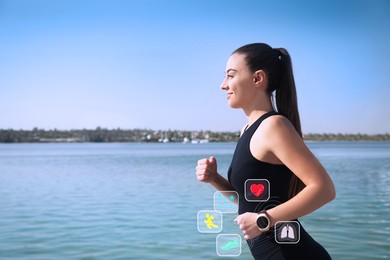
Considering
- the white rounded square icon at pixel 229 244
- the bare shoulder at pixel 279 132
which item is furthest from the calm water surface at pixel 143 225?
the bare shoulder at pixel 279 132

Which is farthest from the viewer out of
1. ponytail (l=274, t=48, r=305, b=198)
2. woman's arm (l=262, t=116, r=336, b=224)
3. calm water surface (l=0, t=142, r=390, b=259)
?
calm water surface (l=0, t=142, r=390, b=259)

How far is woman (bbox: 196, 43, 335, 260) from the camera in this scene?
1461 millimetres

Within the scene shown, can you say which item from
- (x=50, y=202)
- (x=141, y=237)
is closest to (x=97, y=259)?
(x=141, y=237)

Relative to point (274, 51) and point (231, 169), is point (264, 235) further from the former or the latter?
point (274, 51)

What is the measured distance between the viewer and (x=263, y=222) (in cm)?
148

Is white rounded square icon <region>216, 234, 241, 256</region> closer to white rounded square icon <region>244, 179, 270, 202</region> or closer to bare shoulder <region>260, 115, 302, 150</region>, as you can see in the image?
white rounded square icon <region>244, 179, 270, 202</region>

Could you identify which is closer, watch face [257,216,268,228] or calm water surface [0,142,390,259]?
watch face [257,216,268,228]

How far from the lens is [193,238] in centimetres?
809

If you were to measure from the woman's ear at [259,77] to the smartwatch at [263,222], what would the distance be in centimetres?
39

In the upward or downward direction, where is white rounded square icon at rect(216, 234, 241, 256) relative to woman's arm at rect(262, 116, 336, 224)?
downward

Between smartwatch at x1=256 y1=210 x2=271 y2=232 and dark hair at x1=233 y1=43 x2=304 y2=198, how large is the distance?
290 millimetres

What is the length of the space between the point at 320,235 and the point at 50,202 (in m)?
8.60

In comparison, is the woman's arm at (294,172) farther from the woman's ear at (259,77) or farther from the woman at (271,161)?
the woman's ear at (259,77)

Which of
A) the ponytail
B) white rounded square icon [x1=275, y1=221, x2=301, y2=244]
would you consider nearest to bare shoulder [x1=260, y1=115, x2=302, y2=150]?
the ponytail
